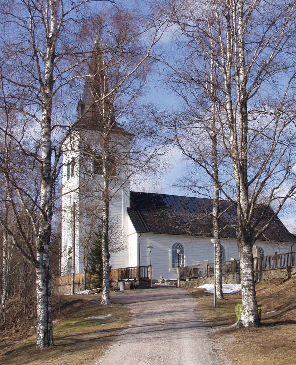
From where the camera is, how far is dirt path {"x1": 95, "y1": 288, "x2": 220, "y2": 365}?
10445mm

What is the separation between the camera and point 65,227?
36.9 metres

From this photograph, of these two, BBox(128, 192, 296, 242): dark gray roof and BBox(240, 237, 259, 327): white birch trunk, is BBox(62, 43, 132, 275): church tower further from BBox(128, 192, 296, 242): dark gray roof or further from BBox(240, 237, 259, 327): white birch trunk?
BBox(240, 237, 259, 327): white birch trunk

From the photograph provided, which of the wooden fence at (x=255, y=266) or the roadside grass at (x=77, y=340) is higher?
the wooden fence at (x=255, y=266)

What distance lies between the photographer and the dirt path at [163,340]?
1045 cm

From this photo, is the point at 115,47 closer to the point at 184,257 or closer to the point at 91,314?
the point at 91,314

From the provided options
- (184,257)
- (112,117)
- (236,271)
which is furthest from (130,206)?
(112,117)

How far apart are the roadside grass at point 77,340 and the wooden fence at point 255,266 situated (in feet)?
27.5

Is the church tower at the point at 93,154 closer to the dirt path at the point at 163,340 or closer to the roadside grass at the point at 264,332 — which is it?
the dirt path at the point at 163,340

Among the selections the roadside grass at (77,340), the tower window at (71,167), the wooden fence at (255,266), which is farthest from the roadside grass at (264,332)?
the tower window at (71,167)

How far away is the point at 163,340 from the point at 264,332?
8.26ft

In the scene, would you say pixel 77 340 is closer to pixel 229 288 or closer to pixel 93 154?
pixel 93 154

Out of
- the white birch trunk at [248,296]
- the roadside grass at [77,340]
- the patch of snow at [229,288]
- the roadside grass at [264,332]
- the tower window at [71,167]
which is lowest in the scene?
the roadside grass at [77,340]

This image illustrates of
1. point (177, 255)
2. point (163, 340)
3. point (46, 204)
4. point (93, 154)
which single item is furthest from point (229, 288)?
point (177, 255)

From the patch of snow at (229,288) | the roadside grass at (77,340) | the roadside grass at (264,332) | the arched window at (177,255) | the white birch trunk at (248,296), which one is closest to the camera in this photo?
the roadside grass at (264,332)
